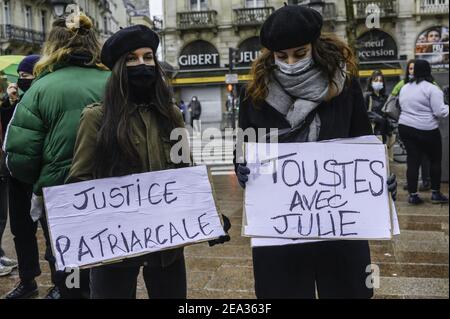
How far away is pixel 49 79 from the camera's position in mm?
3172

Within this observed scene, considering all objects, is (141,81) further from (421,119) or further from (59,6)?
(59,6)

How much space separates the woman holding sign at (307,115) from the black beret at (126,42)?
1.70 feet

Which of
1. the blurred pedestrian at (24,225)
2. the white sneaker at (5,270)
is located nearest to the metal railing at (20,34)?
the white sneaker at (5,270)

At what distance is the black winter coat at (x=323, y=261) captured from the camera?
8.66 ft

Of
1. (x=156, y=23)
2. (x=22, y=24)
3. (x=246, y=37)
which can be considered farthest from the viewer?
(x=22, y=24)

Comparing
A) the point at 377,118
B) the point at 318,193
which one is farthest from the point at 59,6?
the point at 318,193

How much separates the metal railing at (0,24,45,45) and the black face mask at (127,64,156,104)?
3406 cm

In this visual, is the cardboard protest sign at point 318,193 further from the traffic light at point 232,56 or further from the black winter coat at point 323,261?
the traffic light at point 232,56

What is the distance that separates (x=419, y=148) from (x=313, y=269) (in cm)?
527

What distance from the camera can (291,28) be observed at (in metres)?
2.54

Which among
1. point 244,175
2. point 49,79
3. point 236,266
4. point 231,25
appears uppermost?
point 231,25

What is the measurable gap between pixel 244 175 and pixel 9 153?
1396 mm

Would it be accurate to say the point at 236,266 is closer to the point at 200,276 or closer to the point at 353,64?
the point at 200,276
